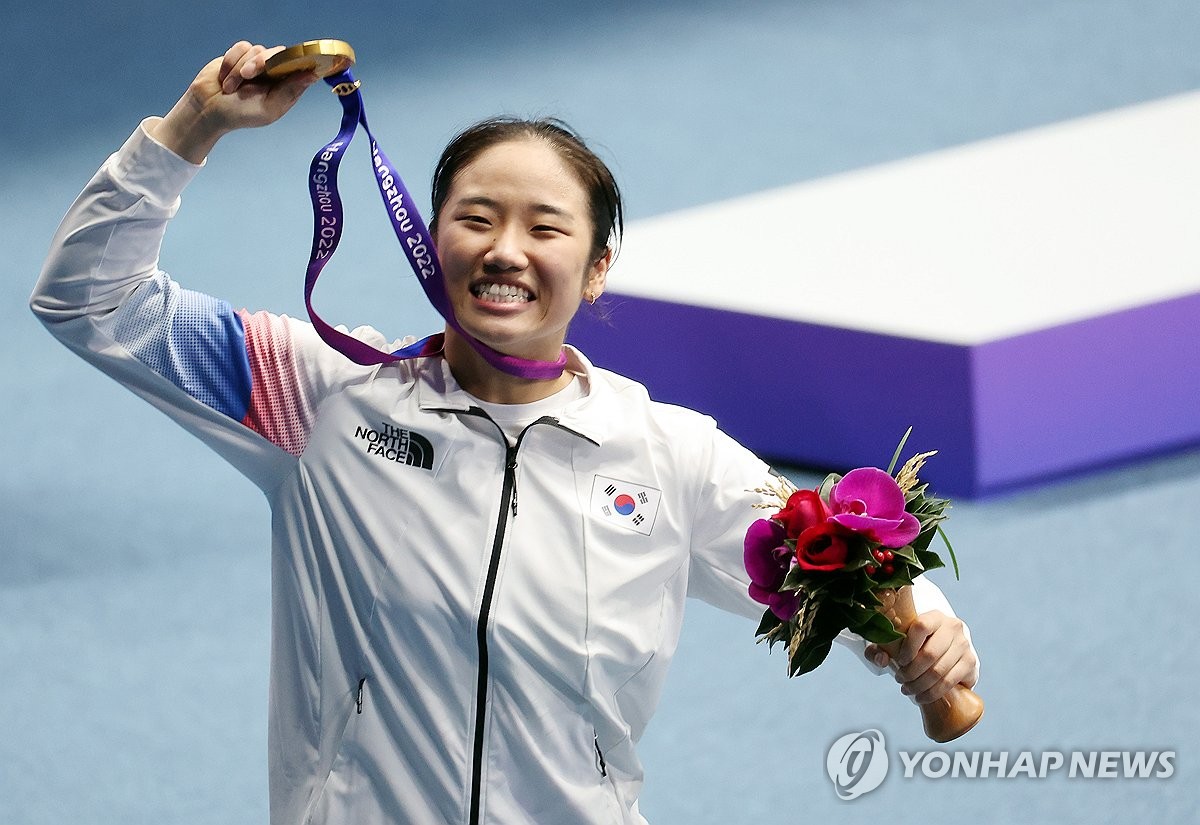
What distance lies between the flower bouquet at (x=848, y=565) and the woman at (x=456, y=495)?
2.5 inches

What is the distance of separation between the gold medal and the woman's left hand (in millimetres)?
1031

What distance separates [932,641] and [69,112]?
7.13m

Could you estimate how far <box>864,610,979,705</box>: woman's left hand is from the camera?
8.61ft

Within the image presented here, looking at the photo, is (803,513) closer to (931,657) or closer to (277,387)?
(931,657)

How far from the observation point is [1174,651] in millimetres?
5035

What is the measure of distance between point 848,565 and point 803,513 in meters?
0.09

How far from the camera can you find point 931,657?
8.59 ft

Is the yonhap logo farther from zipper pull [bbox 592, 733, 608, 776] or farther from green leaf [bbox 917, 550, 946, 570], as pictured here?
green leaf [bbox 917, 550, 946, 570]

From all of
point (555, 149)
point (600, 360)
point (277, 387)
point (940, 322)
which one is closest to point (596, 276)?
point (555, 149)

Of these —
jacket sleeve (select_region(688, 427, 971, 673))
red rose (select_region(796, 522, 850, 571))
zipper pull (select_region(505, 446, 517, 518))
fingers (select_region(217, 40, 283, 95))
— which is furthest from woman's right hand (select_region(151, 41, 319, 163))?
red rose (select_region(796, 522, 850, 571))

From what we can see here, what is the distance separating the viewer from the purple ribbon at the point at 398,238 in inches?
109

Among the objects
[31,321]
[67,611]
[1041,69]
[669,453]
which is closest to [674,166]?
[1041,69]

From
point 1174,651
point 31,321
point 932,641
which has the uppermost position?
point 932,641

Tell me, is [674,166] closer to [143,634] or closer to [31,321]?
[31,321]
